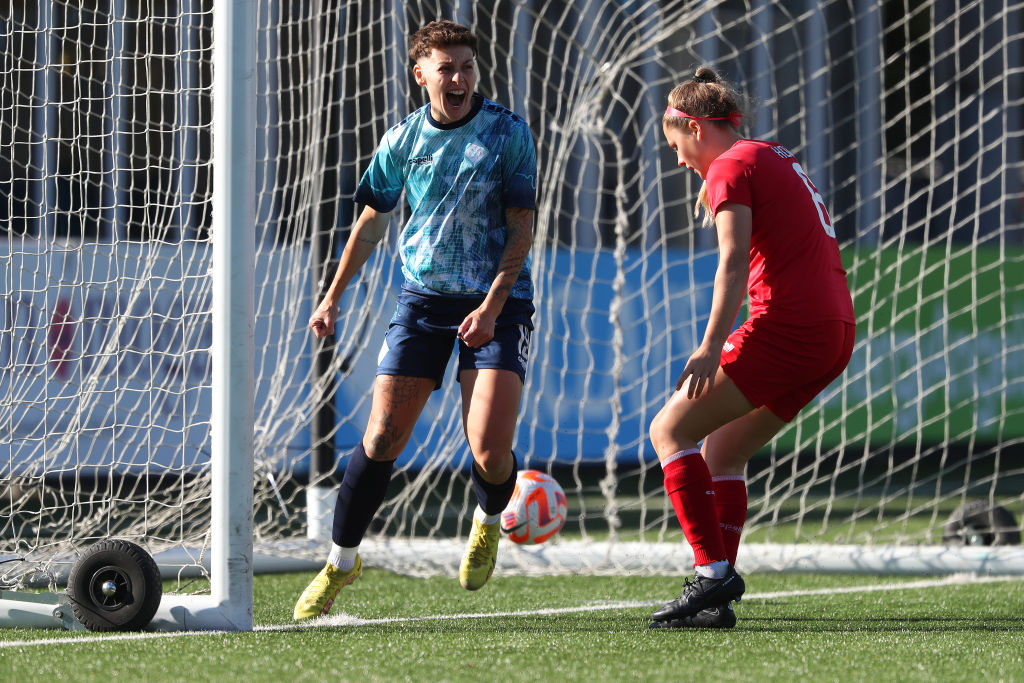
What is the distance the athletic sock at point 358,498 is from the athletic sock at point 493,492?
0.87 ft

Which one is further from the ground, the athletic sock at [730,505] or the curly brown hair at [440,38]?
the curly brown hair at [440,38]

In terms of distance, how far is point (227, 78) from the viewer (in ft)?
10.5

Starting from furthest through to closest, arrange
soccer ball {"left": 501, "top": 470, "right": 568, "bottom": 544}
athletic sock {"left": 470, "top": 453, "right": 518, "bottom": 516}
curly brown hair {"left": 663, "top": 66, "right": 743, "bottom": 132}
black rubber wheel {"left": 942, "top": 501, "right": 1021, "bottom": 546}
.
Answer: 1. black rubber wheel {"left": 942, "top": 501, "right": 1021, "bottom": 546}
2. soccer ball {"left": 501, "top": 470, "right": 568, "bottom": 544}
3. athletic sock {"left": 470, "top": 453, "right": 518, "bottom": 516}
4. curly brown hair {"left": 663, "top": 66, "right": 743, "bottom": 132}

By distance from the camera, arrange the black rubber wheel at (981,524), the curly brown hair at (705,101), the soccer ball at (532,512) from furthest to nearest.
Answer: the black rubber wheel at (981,524) < the soccer ball at (532,512) < the curly brown hair at (705,101)

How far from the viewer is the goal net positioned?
4289mm

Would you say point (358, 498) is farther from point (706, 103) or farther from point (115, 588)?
point (706, 103)

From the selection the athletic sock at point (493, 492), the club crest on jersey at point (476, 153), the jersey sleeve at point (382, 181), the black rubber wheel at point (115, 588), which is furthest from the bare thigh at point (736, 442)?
the black rubber wheel at point (115, 588)

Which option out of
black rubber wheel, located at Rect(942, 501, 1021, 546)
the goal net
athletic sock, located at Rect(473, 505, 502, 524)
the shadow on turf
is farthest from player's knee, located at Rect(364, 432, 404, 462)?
black rubber wheel, located at Rect(942, 501, 1021, 546)

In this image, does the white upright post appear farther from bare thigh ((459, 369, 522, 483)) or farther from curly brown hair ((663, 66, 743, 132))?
curly brown hair ((663, 66, 743, 132))

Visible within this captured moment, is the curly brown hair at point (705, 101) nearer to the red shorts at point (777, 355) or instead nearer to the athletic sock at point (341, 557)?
the red shorts at point (777, 355)

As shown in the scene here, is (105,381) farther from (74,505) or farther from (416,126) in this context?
(416,126)

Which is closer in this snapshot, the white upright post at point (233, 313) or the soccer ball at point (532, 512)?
the white upright post at point (233, 313)

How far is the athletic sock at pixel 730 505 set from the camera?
3482 mm

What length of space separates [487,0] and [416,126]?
163 inches
